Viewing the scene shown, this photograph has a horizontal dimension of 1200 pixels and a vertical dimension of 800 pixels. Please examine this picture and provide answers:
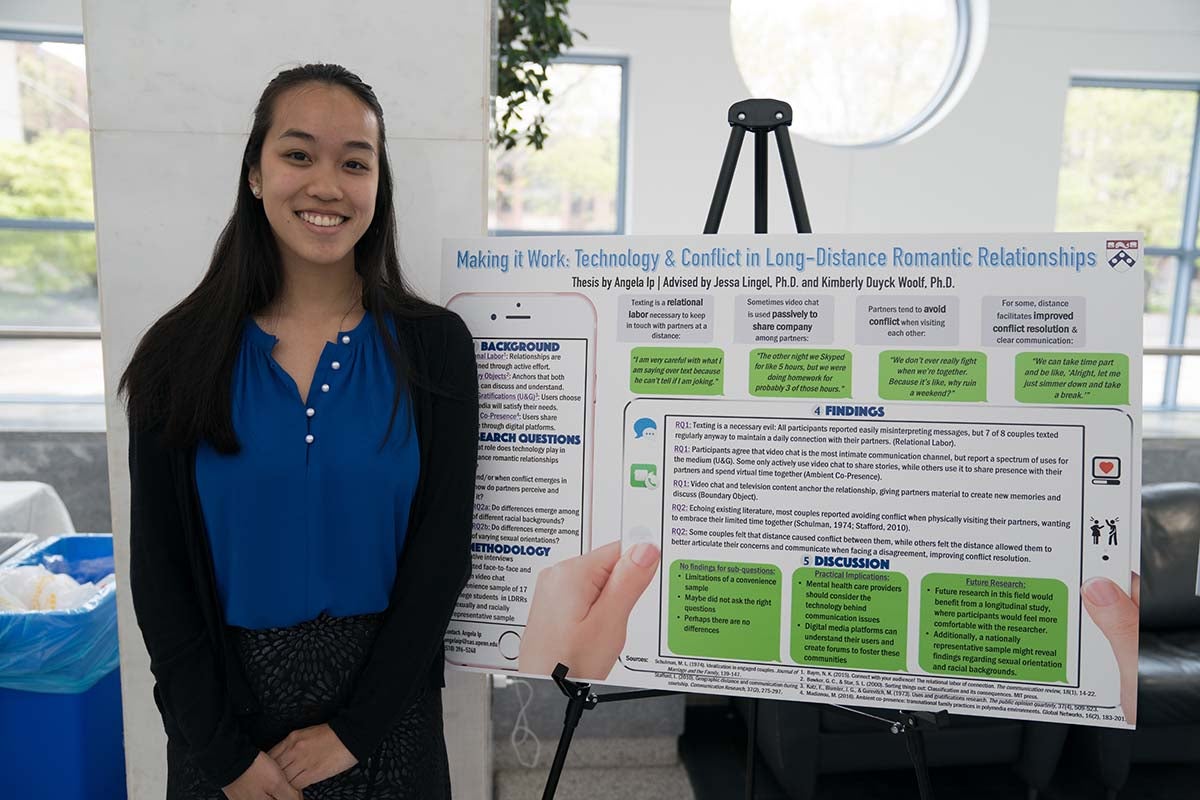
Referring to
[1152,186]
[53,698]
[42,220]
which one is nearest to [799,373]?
[53,698]

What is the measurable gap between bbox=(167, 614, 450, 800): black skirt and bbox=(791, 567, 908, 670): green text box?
0.66 meters

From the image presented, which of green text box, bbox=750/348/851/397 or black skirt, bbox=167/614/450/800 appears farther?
green text box, bbox=750/348/851/397

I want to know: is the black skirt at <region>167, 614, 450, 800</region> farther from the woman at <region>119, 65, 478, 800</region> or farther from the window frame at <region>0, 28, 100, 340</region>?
the window frame at <region>0, 28, 100, 340</region>

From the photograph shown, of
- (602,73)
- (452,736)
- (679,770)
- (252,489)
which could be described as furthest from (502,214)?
(252,489)

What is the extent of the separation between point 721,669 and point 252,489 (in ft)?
2.67

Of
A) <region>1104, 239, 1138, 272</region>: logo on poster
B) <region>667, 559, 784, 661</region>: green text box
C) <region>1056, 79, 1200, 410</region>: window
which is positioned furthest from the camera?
<region>1056, 79, 1200, 410</region>: window

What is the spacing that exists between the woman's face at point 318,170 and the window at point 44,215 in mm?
4218

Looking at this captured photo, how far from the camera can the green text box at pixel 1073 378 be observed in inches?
52.0

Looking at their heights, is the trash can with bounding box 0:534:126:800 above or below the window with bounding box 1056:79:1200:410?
below

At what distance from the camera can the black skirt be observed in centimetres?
122

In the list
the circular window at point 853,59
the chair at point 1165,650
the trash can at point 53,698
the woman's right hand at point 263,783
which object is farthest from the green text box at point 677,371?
the circular window at point 853,59

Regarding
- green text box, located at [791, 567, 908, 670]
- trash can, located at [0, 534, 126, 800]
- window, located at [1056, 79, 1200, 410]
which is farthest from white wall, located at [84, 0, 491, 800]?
window, located at [1056, 79, 1200, 410]

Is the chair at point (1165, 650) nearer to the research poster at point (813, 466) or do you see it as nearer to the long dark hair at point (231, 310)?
the research poster at point (813, 466)

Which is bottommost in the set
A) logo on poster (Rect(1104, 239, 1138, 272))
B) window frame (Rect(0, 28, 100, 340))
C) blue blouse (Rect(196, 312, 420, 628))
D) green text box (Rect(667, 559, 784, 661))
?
green text box (Rect(667, 559, 784, 661))
